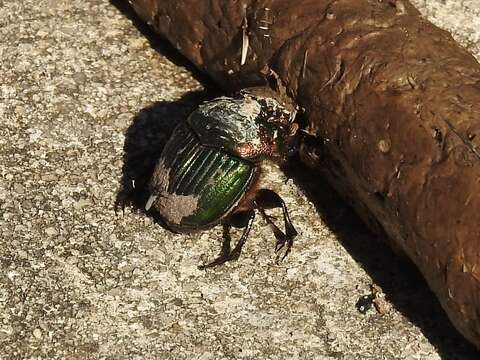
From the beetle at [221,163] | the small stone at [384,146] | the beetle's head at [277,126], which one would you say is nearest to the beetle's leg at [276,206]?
the beetle at [221,163]

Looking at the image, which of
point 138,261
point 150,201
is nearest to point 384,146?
point 150,201

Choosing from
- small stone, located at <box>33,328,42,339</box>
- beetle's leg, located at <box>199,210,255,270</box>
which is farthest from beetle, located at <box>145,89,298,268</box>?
small stone, located at <box>33,328,42,339</box>

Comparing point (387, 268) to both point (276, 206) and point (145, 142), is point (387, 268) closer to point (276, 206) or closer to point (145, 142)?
point (276, 206)

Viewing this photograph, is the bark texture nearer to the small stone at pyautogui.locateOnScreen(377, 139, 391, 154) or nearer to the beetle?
the small stone at pyautogui.locateOnScreen(377, 139, 391, 154)

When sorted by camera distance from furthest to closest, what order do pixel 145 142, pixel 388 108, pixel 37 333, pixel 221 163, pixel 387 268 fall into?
pixel 145 142 → pixel 387 268 → pixel 221 163 → pixel 37 333 → pixel 388 108

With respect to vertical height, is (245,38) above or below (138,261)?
above

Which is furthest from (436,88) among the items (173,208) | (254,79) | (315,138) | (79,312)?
(79,312)
